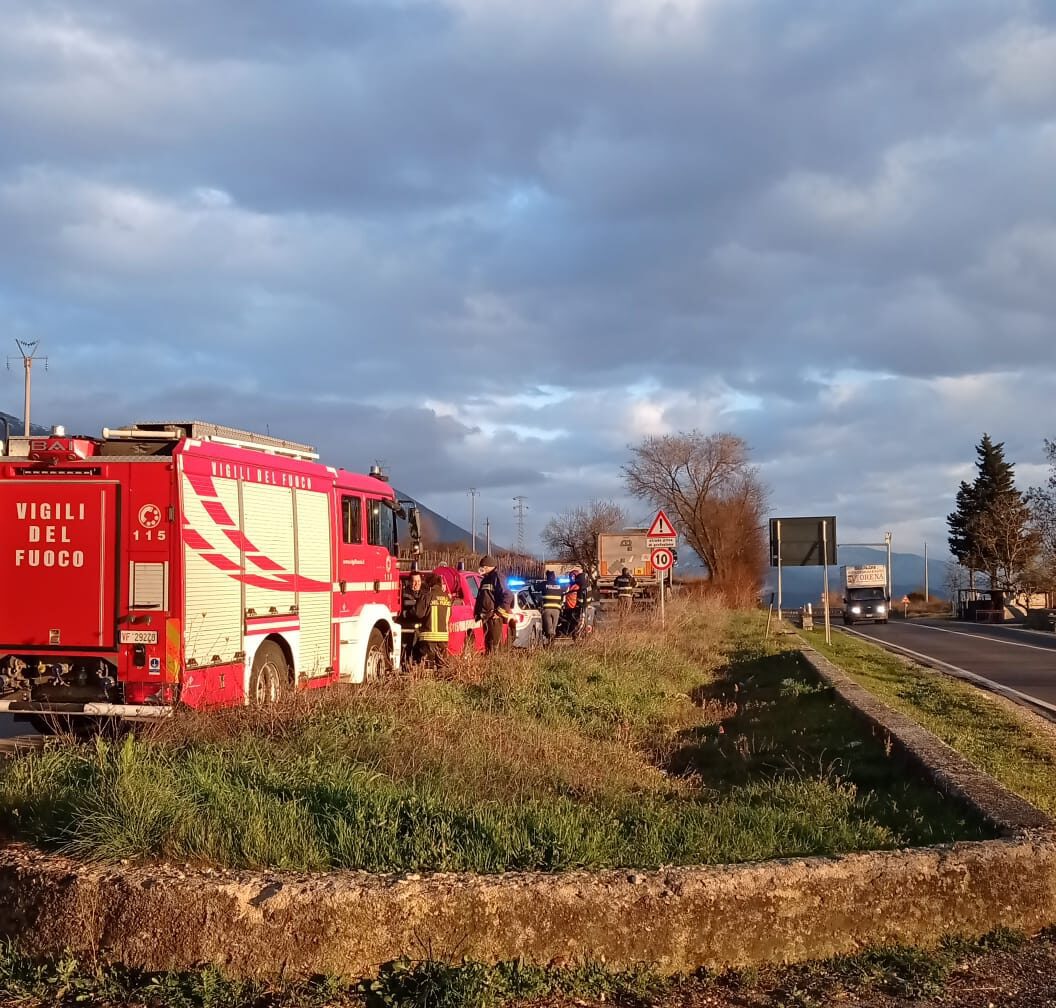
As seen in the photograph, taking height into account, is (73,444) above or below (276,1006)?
above

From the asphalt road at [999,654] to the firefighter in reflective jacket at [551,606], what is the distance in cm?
743

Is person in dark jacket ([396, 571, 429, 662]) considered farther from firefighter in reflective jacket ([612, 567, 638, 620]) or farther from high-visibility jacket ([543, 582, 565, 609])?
firefighter in reflective jacket ([612, 567, 638, 620])

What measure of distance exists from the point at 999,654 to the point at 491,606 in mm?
12242

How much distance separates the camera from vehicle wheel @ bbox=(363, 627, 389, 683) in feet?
43.4

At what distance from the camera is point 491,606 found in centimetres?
1584

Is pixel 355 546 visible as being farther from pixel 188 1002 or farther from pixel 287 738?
pixel 188 1002

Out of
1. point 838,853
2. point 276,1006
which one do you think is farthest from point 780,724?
point 276,1006

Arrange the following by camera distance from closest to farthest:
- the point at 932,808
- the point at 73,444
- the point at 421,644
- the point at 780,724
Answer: the point at 932,808 < the point at 73,444 < the point at 780,724 < the point at 421,644

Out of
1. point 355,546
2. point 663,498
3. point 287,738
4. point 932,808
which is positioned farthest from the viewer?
point 663,498

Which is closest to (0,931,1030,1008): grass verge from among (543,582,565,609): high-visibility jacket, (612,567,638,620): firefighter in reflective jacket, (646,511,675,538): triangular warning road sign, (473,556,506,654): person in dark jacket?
(473,556,506,654): person in dark jacket

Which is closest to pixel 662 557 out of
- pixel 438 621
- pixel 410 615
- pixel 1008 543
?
pixel 438 621

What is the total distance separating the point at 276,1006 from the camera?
385cm

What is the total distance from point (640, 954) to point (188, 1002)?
1.78m

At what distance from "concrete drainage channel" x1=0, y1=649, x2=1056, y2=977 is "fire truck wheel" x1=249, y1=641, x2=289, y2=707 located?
5526 mm
